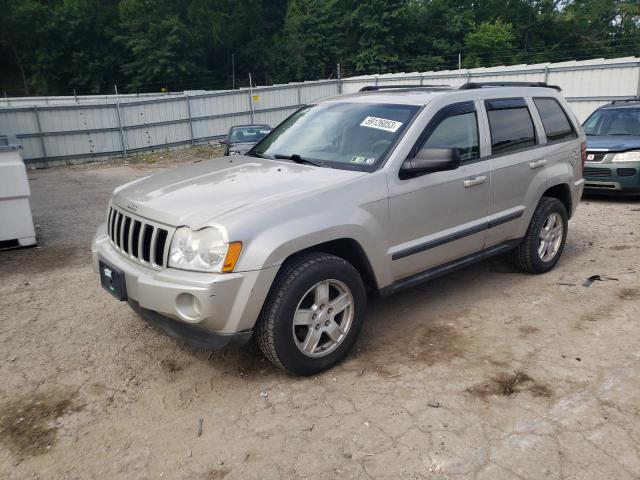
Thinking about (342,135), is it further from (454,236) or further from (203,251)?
(203,251)

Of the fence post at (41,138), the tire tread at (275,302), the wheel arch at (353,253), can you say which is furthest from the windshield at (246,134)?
the tire tread at (275,302)

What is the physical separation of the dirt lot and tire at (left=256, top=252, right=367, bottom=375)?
18 cm

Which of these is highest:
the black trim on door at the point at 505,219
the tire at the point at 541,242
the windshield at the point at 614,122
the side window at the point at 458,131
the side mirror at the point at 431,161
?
the side window at the point at 458,131

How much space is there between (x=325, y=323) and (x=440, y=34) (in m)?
47.8

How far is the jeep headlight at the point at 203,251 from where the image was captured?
3.01 meters

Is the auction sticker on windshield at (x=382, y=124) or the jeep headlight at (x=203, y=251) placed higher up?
the auction sticker on windshield at (x=382, y=124)

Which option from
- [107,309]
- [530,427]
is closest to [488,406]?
[530,427]

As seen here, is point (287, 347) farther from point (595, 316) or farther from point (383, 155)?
point (595, 316)

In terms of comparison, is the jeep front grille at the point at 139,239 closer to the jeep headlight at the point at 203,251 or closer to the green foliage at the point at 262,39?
the jeep headlight at the point at 203,251

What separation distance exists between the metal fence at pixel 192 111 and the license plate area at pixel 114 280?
1502 centimetres

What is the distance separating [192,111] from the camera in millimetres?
20812

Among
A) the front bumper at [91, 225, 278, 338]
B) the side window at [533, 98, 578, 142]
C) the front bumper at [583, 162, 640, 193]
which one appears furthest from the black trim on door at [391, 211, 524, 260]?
the front bumper at [583, 162, 640, 193]

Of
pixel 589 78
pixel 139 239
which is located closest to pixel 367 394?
pixel 139 239

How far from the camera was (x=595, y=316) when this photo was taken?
14.1 ft
